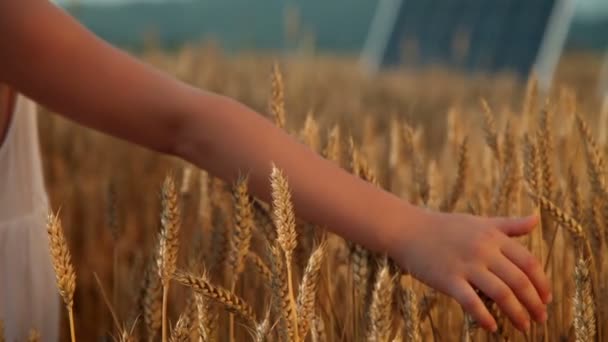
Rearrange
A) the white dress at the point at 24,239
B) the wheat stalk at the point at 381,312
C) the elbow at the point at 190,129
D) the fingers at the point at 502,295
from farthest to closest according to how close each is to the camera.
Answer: the white dress at the point at 24,239
the elbow at the point at 190,129
the fingers at the point at 502,295
the wheat stalk at the point at 381,312

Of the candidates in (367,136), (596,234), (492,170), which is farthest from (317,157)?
(367,136)

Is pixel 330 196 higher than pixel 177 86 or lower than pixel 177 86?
lower

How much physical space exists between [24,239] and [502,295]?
2.46ft

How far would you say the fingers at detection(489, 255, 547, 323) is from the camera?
3.18 ft

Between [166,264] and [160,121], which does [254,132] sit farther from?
[166,264]

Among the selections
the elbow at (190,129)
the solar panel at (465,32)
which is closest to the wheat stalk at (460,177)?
the elbow at (190,129)

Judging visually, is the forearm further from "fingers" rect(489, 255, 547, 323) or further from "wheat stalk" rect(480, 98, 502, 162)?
Result: "wheat stalk" rect(480, 98, 502, 162)

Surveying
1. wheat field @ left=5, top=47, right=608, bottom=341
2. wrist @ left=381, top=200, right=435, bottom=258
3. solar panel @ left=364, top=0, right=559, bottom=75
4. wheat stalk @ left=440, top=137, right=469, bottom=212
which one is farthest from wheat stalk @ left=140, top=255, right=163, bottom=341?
solar panel @ left=364, top=0, right=559, bottom=75

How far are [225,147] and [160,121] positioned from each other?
0.29ft

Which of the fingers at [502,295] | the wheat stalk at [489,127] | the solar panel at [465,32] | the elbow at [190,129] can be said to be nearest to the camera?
the fingers at [502,295]

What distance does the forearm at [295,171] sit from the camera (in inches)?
40.9

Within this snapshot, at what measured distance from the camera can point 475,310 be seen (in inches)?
37.3

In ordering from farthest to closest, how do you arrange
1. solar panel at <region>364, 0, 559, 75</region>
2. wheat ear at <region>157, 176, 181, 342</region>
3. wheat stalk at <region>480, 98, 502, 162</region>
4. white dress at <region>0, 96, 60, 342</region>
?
solar panel at <region>364, 0, 559, 75</region>, white dress at <region>0, 96, 60, 342</region>, wheat stalk at <region>480, 98, 502, 162</region>, wheat ear at <region>157, 176, 181, 342</region>

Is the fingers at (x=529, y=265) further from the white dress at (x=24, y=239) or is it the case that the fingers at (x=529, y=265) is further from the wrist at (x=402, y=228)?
the white dress at (x=24, y=239)
